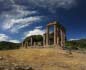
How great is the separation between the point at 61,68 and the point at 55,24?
31.3 meters

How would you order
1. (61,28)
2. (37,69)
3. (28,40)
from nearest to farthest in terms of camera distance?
1. (37,69)
2. (61,28)
3. (28,40)

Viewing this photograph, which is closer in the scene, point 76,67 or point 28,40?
point 76,67

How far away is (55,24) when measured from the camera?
176 ft

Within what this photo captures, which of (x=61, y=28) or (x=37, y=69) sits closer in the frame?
(x=37, y=69)

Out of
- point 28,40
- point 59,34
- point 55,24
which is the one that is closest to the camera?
point 55,24

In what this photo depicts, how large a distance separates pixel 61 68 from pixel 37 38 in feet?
228

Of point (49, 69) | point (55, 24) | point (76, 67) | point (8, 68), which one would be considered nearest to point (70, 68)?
point (76, 67)

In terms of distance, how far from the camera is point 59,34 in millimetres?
61094

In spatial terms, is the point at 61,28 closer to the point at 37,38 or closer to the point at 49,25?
the point at 49,25

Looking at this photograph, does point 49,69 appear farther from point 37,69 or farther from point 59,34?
point 59,34

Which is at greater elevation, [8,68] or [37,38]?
[37,38]

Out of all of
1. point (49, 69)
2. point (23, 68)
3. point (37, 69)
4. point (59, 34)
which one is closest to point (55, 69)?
point (49, 69)

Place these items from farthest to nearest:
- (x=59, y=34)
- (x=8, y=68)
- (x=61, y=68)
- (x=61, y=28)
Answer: (x=59, y=34), (x=61, y=28), (x=61, y=68), (x=8, y=68)

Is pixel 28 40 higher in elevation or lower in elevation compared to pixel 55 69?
higher
